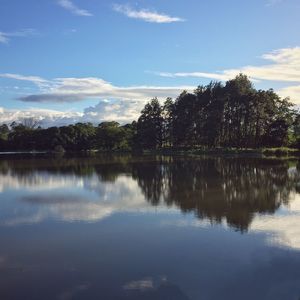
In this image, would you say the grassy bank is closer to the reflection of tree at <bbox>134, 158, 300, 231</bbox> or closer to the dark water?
the reflection of tree at <bbox>134, 158, 300, 231</bbox>

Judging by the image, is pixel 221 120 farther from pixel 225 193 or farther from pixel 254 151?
pixel 225 193

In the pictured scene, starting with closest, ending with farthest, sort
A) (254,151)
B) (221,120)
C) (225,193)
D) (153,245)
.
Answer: (153,245), (225,193), (254,151), (221,120)

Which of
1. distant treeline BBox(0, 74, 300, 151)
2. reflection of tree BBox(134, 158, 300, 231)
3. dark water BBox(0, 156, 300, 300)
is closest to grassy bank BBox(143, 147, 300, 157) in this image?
distant treeline BBox(0, 74, 300, 151)

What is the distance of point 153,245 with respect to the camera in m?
11.7

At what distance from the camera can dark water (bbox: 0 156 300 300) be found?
8391 mm

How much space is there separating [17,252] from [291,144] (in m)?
65.2

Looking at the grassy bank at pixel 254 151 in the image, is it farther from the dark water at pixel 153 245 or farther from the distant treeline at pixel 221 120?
the dark water at pixel 153 245

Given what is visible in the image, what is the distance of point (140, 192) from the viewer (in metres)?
23.5

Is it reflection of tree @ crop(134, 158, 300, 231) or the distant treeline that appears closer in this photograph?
reflection of tree @ crop(134, 158, 300, 231)

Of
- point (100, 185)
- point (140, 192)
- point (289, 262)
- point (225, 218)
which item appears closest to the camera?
point (289, 262)

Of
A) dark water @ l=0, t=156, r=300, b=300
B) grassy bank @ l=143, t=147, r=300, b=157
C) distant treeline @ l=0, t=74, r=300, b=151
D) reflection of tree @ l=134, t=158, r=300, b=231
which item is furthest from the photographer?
distant treeline @ l=0, t=74, r=300, b=151

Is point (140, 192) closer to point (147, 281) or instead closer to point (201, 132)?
point (147, 281)

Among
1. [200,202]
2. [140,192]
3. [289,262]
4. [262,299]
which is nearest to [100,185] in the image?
[140,192]

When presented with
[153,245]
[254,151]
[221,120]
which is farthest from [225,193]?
[221,120]
